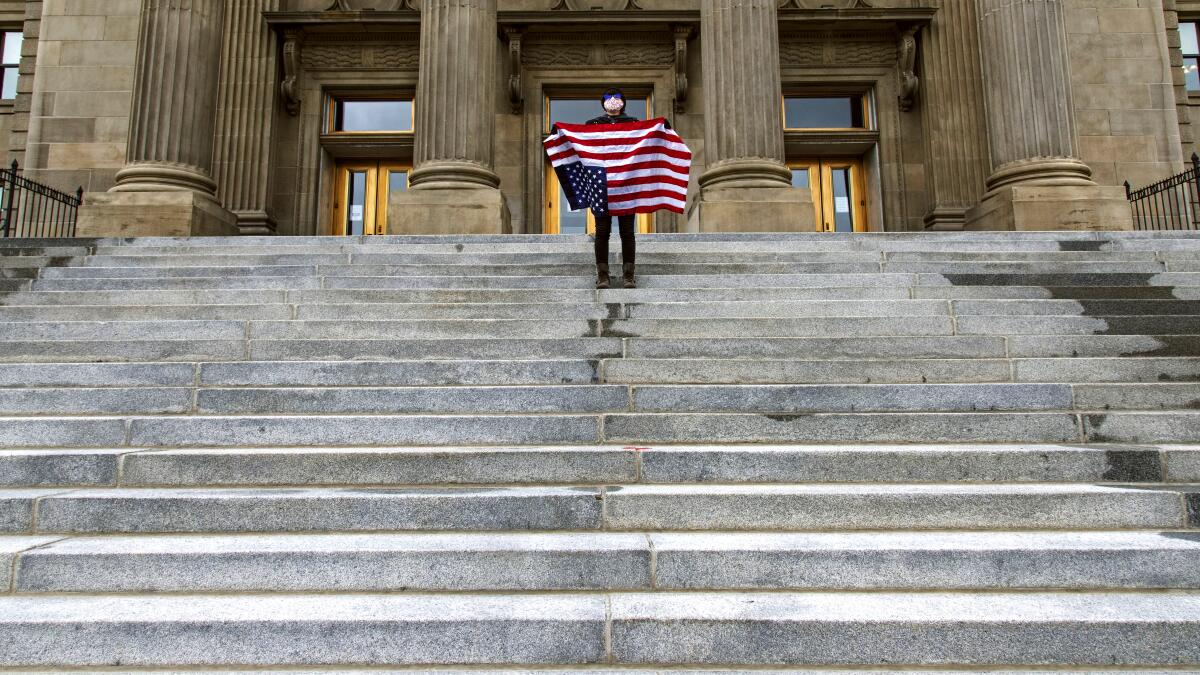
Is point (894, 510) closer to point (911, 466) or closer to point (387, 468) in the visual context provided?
point (911, 466)

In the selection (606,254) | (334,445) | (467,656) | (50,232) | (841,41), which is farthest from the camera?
(841,41)

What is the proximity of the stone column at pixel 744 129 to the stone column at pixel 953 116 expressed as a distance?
5.56 m

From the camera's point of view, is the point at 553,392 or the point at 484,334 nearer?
the point at 553,392

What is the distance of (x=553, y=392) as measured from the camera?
4793 millimetres

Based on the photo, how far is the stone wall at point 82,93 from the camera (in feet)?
50.6

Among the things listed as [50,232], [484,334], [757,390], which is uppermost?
[50,232]

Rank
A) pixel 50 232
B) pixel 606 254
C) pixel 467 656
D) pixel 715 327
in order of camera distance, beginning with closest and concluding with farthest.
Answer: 1. pixel 467 656
2. pixel 715 327
3. pixel 606 254
4. pixel 50 232

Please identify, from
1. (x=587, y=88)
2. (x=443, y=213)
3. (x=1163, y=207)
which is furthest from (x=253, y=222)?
(x=1163, y=207)

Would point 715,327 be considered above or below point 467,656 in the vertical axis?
above

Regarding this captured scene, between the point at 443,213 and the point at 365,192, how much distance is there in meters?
6.38

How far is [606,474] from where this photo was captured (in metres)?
4.05

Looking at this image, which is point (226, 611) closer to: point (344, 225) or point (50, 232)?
point (344, 225)

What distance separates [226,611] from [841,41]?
16.5 metres

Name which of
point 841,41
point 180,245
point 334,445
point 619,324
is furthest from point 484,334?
point 841,41
